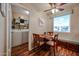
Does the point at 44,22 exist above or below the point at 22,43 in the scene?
above

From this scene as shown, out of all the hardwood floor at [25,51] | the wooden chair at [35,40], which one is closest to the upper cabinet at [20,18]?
the wooden chair at [35,40]

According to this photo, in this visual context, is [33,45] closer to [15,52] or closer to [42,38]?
[42,38]

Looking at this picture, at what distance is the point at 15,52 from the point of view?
5.08 ft

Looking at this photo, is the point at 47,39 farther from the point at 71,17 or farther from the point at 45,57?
the point at 71,17

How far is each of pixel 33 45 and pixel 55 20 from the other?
569 mm

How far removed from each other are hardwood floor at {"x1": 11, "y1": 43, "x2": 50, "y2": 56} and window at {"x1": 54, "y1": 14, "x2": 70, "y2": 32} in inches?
16.5

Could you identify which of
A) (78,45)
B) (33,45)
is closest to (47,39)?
(33,45)

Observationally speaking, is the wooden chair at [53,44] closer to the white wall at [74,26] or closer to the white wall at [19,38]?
the white wall at [74,26]

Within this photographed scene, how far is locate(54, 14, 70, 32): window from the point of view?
1.57 m

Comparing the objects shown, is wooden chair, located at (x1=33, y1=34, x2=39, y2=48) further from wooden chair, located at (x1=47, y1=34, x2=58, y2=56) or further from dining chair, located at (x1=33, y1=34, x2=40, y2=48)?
wooden chair, located at (x1=47, y1=34, x2=58, y2=56)

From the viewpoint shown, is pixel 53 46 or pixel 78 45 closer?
pixel 78 45

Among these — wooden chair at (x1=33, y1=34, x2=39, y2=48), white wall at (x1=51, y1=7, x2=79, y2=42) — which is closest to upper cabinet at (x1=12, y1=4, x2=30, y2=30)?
wooden chair at (x1=33, y1=34, x2=39, y2=48)

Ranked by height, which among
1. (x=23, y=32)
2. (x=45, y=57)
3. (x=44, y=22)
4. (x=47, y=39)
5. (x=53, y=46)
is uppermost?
(x=44, y=22)

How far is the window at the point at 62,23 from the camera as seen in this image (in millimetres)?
1567
